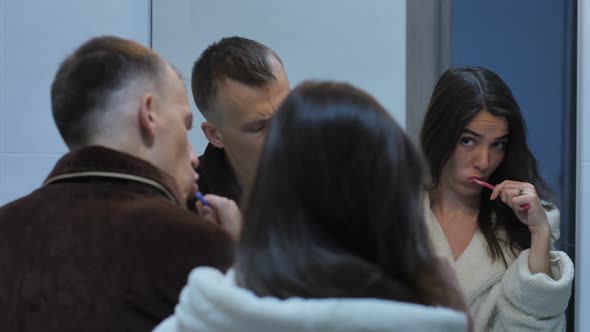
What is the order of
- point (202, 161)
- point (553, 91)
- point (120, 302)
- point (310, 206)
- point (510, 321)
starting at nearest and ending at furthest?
point (310, 206), point (120, 302), point (510, 321), point (202, 161), point (553, 91)

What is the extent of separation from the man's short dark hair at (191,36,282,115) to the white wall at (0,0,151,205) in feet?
1.35

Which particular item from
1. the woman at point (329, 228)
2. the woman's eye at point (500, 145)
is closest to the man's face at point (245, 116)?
the woman's eye at point (500, 145)

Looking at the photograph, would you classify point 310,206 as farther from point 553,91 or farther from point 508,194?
point 553,91

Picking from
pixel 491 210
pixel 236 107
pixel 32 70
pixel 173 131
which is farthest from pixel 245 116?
pixel 32 70

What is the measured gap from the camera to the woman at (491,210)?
1284mm

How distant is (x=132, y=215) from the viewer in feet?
2.66

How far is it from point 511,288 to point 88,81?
2.68 ft

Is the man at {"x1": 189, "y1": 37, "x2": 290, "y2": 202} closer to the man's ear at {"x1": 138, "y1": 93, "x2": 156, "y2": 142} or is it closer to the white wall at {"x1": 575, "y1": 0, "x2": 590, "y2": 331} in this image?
the man's ear at {"x1": 138, "y1": 93, "x2": 156, "y2": 142}

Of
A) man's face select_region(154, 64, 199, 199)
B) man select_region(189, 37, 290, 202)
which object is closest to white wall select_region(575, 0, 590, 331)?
man select_region(189, 37, 290, 202)

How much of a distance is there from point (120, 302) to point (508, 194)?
812mm

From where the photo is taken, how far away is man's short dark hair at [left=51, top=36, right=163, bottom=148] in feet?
2.95

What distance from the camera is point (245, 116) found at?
1.35m

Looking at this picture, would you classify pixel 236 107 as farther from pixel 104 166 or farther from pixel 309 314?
pixel 309 314

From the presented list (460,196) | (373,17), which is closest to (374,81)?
(373,17)
